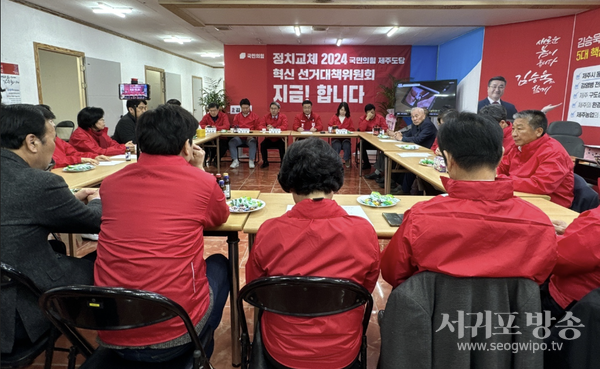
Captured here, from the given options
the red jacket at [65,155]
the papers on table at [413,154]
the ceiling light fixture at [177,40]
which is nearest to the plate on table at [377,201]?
the papers on table at [413,154]

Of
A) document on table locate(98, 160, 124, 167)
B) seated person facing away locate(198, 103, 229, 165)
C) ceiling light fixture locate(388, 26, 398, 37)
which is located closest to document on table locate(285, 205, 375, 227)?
document on table locate(98, 160, 124, 167)

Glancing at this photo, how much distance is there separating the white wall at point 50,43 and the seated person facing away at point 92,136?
7.87ft

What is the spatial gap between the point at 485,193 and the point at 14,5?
22.4ft

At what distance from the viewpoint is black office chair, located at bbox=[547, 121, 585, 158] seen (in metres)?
4.76

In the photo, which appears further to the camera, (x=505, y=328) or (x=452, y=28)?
(x=452, y=28)

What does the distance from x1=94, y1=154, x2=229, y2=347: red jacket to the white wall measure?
17.5 feet

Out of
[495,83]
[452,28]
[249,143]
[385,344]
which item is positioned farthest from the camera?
[249,143]

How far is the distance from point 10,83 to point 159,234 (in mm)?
5762

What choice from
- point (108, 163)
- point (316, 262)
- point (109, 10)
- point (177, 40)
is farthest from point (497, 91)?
point (177, 40)

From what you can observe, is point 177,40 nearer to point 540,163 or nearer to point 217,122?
point 217,122

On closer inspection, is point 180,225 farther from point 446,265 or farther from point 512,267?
point 512,267

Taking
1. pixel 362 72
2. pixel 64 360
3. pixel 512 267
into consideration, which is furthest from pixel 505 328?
pixel 362 72

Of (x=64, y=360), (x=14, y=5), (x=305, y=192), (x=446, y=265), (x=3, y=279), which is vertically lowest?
(x=64, y=360)

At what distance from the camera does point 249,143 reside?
287 inches
